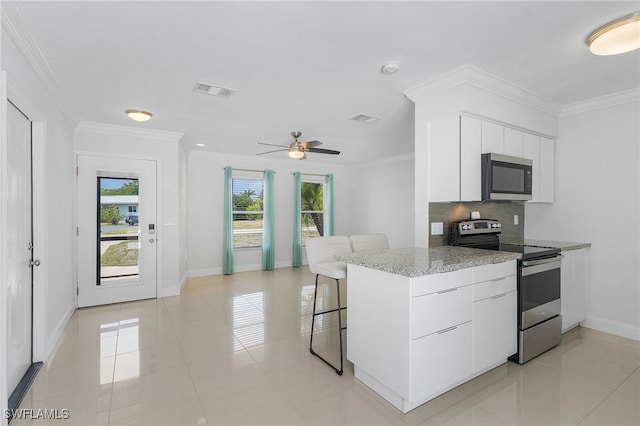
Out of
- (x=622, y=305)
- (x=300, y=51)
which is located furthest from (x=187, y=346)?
(x=622, y=305)

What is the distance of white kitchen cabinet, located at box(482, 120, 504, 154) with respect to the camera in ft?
9.96

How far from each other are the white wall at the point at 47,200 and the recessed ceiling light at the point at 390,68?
8.58ft

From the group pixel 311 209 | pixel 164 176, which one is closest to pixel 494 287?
pixel 164 176

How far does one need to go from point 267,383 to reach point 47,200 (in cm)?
263

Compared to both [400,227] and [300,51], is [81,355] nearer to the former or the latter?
[300,51]

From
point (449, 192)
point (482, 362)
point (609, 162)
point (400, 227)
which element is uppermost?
point (609, 162)

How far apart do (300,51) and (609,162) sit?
3480mm

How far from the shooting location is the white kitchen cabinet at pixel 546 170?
11.8 feet

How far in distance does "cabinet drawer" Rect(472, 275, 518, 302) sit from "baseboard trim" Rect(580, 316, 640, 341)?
5.51 feet

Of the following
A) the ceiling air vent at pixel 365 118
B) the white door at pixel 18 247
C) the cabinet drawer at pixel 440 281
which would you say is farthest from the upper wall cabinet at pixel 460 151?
the white door at pixel 18 247

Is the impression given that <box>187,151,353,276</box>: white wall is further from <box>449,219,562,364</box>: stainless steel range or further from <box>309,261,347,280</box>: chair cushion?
<box>449,219,562,364</box>: stainless steel range

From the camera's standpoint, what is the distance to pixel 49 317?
9.97ft

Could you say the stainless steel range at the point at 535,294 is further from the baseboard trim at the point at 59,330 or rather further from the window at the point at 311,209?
the window at the point at 311,209

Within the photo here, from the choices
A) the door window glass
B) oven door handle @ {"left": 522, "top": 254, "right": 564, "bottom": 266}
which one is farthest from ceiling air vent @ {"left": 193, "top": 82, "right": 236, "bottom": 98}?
oven door handle @ {"left": 522, "top": 254, "right": 564, "bottom": 266}
